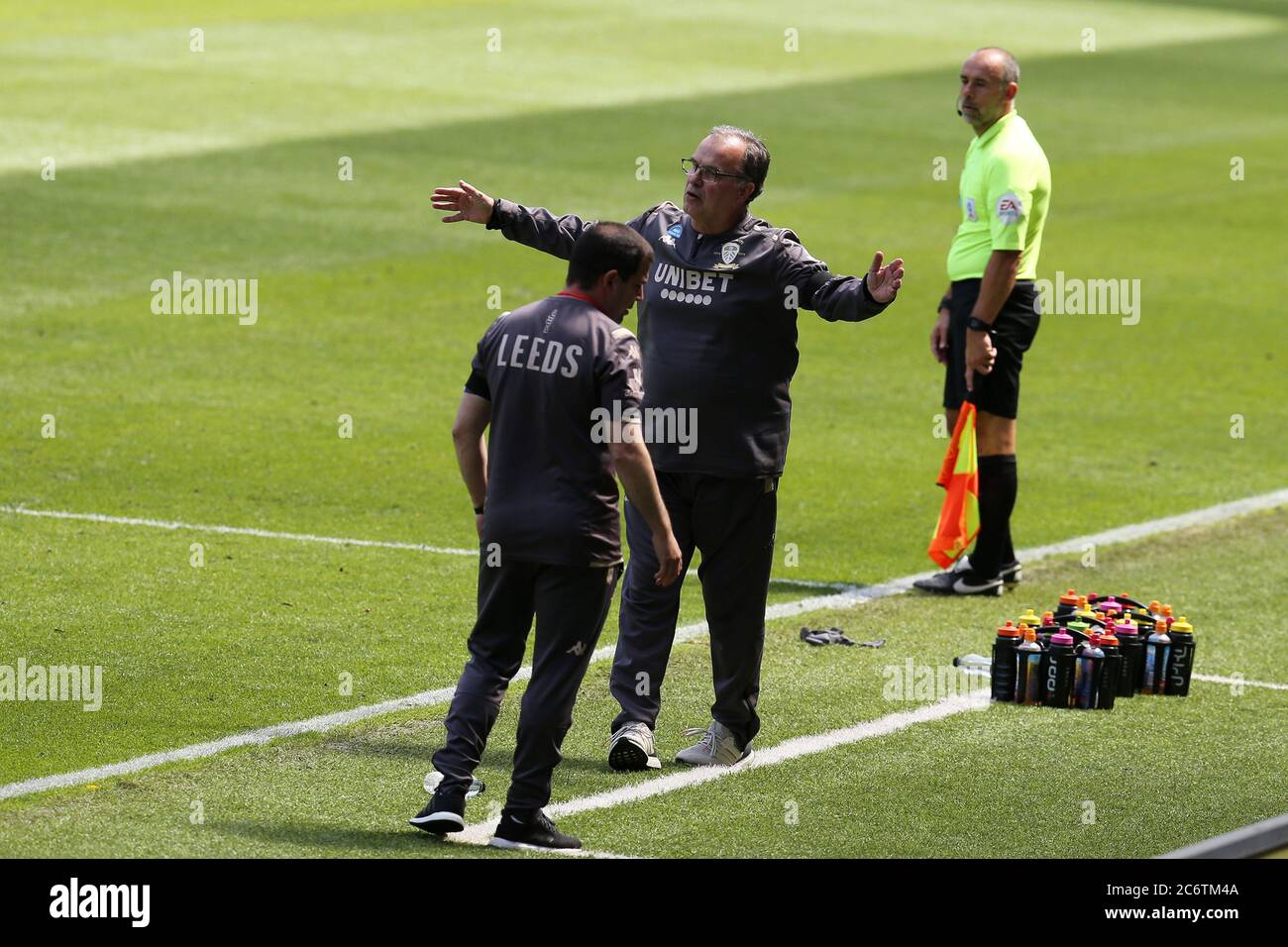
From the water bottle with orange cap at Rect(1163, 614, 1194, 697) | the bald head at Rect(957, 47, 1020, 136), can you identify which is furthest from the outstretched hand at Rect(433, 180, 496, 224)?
the bald head at Rect(957, 47, 1020, 136)

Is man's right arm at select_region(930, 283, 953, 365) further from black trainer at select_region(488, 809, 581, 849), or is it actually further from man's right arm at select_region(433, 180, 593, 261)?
black trainer at select_region(488, 809, 581, 849)

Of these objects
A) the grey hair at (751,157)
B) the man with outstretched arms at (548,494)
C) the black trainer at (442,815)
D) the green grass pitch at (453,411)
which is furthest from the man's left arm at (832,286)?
the black trainer at (442,815)

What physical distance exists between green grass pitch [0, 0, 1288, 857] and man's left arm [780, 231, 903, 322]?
173 centimetres

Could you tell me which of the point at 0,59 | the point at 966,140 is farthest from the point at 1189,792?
the point at 0,59

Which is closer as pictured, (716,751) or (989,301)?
(716,751)

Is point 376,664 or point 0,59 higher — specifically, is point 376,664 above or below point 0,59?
below

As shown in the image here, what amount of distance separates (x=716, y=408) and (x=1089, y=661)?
2.08m

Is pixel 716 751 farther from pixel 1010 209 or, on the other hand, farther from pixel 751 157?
pixel 1010 209

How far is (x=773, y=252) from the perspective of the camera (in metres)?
8.64

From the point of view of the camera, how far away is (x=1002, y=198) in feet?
37.9

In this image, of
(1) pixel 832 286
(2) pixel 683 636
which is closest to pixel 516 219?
(1) pixel 832 286

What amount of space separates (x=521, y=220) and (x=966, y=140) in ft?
77.7

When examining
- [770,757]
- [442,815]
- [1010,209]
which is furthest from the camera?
[1010,209]
